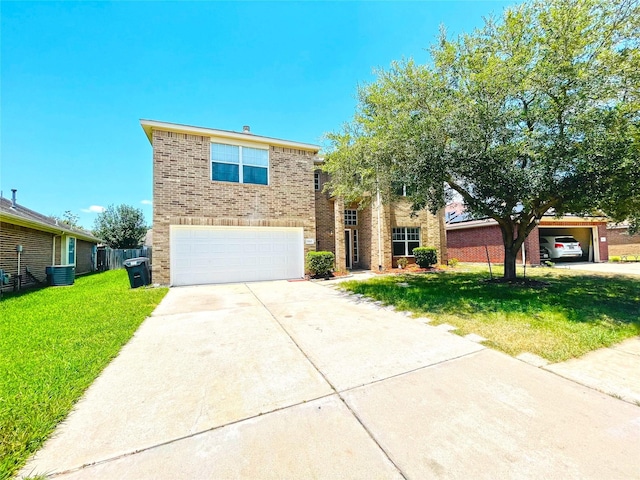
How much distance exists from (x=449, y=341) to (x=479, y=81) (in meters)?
6.23

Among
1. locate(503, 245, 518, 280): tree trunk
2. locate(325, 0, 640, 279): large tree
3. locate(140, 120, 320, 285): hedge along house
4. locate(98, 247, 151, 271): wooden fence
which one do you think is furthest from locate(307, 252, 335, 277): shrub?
locate(98, 247, 151, 271): wooden fence

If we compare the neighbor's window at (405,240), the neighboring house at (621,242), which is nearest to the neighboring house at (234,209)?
the neighbor's window at (405,240)

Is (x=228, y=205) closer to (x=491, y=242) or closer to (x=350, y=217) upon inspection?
(x=350, y=217)

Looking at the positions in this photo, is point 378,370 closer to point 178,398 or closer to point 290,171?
point 178,398

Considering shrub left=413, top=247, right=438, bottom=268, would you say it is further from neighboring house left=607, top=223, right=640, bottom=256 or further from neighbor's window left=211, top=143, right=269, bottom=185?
neighboring house left=607, top=223, right=640, bottom=256

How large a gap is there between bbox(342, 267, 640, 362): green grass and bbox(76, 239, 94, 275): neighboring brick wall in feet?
59.1

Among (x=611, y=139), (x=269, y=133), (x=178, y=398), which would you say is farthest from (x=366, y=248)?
(x=178, y=398)

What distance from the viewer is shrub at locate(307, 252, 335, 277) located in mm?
11953

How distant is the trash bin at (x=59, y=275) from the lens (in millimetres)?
11344

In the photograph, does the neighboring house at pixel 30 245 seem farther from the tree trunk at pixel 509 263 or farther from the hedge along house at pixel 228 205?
the tree trunk at pixel 509 263

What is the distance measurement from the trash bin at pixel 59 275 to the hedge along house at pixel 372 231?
11435mm

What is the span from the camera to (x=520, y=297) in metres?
7.26

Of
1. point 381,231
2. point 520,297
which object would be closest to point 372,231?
point 381,231

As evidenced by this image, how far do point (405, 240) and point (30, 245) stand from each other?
17625 millimetres
